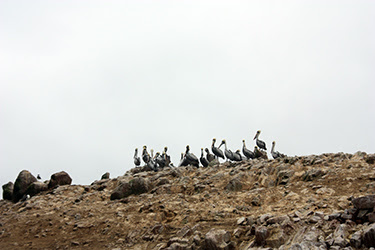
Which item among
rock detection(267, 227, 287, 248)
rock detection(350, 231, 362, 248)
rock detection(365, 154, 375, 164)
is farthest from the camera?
rock detection(365, 154, 375, 164)

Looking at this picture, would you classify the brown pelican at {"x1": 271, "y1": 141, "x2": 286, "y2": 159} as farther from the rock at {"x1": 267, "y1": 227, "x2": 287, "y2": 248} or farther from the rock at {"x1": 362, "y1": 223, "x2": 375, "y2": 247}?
the rock at {"x1": 362, "y1": 223, "x2": 375, "y2": 247}

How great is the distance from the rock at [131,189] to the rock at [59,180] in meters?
7.02

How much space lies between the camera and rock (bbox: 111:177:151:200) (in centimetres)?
2205

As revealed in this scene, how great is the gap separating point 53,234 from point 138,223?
189 inches

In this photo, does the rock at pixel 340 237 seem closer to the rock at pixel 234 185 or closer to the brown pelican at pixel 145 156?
the rock at pixel 234 185

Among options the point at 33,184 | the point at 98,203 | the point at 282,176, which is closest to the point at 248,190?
the point at 282,176

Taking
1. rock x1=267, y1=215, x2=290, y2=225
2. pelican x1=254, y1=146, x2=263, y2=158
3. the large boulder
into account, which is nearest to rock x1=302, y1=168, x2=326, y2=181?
rock x1=267, y1=215, x2=290, y2=225

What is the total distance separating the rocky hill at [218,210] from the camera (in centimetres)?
1221

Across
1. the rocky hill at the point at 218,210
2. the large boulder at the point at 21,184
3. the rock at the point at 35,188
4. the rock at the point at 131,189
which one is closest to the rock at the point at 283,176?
the rocky hill at the point at 218,210

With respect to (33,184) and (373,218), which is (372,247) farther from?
(33,184)

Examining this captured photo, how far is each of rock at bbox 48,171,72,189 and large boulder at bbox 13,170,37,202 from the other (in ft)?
7.33

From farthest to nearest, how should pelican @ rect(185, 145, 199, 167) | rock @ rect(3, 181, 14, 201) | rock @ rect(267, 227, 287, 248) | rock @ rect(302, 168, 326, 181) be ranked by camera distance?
pelican @ rect(185, 145, 199, 167), rock @ rect(3, 181, 14, 201), rock @ rect(302, 168, 326, 181), rock @ rect(267, 227, 287, 248)

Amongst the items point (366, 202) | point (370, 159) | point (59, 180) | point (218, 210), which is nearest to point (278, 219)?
point (366, 202)

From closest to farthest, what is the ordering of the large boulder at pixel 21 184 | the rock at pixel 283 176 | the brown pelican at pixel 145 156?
the rock at pixel 283 176 < the large boulder at pixel 21 184 < the brown pelican at pixel 145 156
